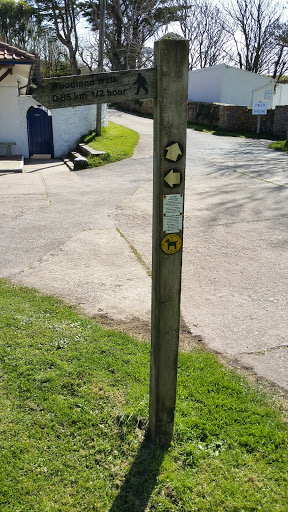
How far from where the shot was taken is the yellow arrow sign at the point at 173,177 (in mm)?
2627

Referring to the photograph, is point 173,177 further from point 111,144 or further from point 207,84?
point 207,84

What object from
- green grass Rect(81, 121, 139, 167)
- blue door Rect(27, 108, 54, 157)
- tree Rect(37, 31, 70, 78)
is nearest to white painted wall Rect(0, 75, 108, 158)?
blue door Rect(27, 108, 54, 157)

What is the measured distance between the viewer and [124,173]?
13219mm

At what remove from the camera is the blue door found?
645 inches

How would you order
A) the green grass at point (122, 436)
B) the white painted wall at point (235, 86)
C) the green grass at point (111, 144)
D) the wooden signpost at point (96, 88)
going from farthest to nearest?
the white painted wall at point (235, 86) < the green grass at point (111, 144) < the green grass at point (122, 436) < the wooden signpost at point (96, 88)

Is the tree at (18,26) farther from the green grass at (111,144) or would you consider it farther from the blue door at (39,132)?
the blue door at (39,132)

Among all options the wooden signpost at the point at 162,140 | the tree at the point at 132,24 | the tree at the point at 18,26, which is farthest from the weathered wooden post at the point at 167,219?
the tree at the point at 18,26

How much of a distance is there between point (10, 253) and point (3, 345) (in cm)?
292

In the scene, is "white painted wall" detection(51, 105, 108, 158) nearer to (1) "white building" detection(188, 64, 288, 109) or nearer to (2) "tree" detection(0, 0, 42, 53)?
(1) "white building" detection(188, 64, 288, 109)

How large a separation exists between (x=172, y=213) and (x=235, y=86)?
2896 centimetres

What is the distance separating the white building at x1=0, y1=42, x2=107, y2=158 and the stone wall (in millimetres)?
6907

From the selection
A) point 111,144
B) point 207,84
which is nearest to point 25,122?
point 111,144

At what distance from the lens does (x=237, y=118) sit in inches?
916

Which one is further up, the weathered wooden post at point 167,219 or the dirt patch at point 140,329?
the weathered wooden post at point 167,219
